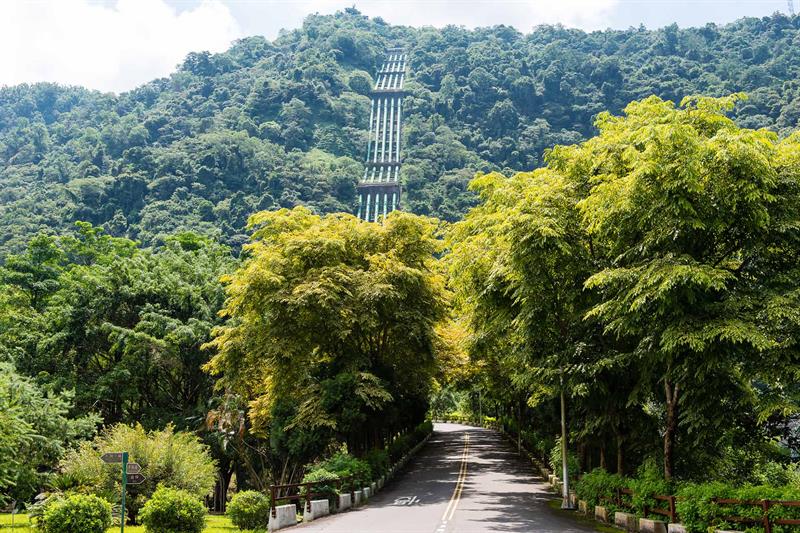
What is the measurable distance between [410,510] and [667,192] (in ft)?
42.4

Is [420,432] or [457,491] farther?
[420,432]

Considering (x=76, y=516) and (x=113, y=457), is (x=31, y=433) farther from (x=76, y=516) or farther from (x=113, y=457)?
(x=113, y=457)

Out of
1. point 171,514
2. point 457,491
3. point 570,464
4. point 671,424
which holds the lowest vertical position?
point 457,491

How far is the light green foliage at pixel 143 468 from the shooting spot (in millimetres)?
25125

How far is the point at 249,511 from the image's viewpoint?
21.6 meters

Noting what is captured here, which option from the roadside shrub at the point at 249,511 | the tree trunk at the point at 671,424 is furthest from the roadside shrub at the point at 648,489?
the roadside shrub at the point at 249,511

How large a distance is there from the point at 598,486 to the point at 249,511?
35.2ft

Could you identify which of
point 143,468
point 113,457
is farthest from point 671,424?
point 143,468

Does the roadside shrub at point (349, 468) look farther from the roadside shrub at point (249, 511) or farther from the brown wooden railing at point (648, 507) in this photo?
the brown wooden railing at point (648, 507)

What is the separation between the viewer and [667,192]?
587 inches

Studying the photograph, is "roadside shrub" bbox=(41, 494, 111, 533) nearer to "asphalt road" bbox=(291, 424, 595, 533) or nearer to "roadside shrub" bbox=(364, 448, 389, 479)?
"asphalt road" bbox=(291, 424, 595, 533)

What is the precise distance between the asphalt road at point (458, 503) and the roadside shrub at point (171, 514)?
2653 millimetres

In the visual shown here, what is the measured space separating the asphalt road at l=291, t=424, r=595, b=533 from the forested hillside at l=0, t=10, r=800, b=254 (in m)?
81.5

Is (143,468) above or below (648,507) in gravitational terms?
below
